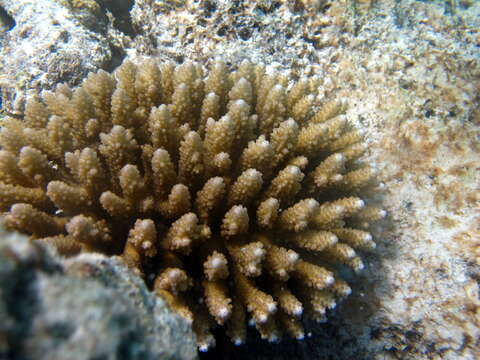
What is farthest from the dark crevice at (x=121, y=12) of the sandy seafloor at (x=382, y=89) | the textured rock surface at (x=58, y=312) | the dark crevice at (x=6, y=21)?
the textured rock surface at (x=58, y=312)

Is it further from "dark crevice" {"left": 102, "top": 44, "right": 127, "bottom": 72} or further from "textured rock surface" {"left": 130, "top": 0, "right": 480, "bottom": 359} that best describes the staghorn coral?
"dark crevice" {"left": 102, "top": 44, "right": 127, "bottom": 72}

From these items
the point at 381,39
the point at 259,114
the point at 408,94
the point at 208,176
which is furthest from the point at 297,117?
the point at 381,39

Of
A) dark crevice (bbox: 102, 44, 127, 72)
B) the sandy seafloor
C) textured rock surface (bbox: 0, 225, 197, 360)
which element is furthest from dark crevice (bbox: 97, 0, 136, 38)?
textured rock surface (bbox: 0, 225, 197, 360)

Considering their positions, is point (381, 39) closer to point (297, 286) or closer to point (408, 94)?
point (408, 94)

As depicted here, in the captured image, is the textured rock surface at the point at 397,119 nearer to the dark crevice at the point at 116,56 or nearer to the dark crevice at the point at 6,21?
the dark crevice at the point at 116,56

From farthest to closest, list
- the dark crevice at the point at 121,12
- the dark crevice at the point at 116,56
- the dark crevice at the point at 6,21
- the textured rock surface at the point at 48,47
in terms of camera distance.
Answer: the dark crevice at the point at 121,12
the dark crevice at the point at 6,21
the dark crevice at the point at 116,56
the textured rock surface at the point at 48,47
